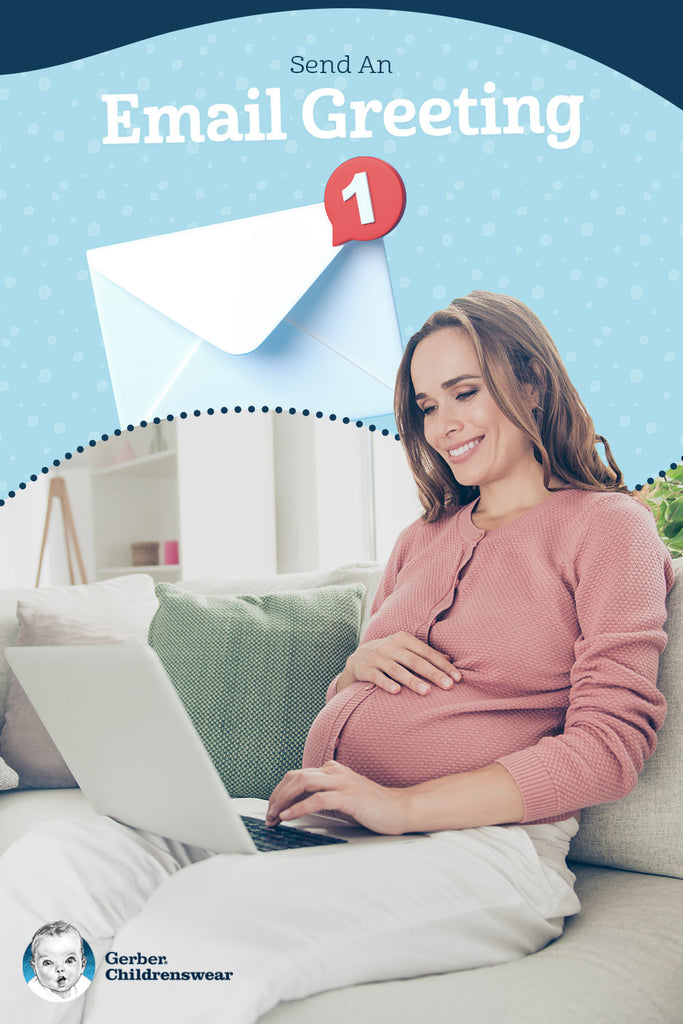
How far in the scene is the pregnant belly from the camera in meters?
1.11

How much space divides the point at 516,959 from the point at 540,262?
3.85 ft

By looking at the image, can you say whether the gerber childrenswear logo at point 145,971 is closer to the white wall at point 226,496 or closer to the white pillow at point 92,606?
the white pillow at point 92,606

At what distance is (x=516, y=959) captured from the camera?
938mm

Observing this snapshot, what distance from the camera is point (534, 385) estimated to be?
131 cm

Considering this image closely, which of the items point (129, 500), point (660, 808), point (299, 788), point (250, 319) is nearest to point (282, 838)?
point (299, 788)

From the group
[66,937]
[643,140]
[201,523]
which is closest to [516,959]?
[66,937]

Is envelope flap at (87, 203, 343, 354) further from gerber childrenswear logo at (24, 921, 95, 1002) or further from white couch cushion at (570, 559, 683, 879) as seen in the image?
gerber childrenswear logo at (24, 921, 95, 1002)

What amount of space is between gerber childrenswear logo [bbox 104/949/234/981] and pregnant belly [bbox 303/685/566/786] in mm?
401

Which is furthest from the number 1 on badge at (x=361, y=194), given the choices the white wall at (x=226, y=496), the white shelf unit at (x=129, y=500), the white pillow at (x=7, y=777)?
the white shelf unit at (x=129, y=500)

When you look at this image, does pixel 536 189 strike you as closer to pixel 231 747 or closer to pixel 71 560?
pixel 231 747

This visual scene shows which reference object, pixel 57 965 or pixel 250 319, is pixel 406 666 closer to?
pixel 57 965

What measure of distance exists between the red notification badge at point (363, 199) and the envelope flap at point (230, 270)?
0.03 meters

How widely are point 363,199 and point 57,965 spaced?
1.37 metres

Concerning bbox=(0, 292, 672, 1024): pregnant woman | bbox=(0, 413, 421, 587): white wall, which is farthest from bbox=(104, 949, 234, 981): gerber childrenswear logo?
bbox=(0, 413, 421, 587): white wall
